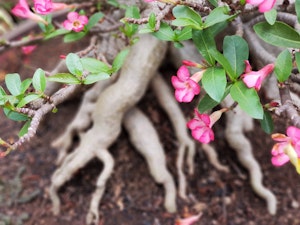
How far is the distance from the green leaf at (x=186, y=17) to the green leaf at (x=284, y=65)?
0.62ft

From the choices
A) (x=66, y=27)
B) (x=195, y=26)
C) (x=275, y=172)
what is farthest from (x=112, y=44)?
(x=275, y=172)

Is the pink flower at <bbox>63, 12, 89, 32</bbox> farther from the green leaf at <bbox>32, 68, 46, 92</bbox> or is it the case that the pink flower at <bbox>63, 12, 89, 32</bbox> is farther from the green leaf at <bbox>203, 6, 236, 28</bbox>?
the green leaf at <bbox>203, 6, 236, 28</bbox>

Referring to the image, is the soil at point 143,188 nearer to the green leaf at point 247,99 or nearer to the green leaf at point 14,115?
the green leaf at point 14,115

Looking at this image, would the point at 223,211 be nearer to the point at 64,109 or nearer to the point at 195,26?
the point at 64,109

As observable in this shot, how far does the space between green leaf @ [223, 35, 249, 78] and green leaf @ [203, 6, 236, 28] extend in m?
0.07

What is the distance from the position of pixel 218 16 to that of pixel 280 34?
142 mm

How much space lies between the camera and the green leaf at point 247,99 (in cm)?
92

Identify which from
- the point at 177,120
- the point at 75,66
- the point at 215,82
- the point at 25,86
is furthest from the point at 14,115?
the point at 177,120

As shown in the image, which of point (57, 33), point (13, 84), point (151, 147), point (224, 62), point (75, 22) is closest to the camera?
point (224, 62)

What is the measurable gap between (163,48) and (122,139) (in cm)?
51

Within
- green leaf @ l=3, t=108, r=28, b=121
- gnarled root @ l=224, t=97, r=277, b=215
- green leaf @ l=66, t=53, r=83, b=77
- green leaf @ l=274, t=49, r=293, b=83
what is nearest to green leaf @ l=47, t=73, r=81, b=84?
green leaf @ l=66, t=53, r=83, b=77

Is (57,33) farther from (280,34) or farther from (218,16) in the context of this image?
(280,34)

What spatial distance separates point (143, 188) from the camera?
1920mm

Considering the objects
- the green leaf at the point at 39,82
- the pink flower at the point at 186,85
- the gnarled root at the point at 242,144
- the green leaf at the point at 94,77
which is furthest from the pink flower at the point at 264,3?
the gnarled root at the point at 242,144
